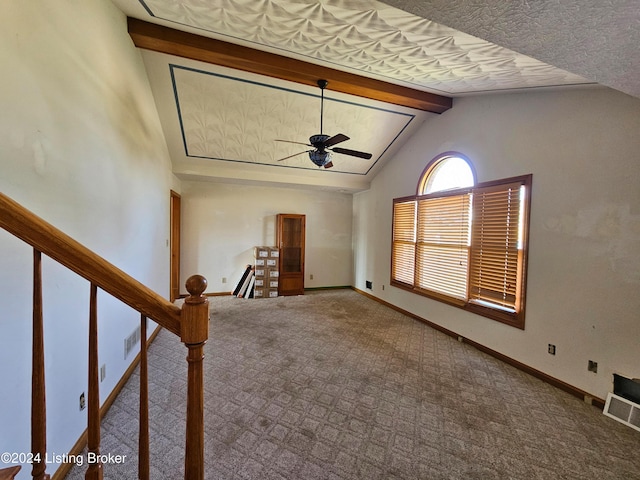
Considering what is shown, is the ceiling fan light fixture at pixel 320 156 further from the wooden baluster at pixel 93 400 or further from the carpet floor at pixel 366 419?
the wooden baluster at pixel 93 400

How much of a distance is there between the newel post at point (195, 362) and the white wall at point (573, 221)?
3199 mm

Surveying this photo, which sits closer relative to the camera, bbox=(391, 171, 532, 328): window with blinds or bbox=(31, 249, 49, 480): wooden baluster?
bbox=(31, 249, 49, 480): wooden baluster

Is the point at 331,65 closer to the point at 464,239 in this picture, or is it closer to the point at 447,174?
the point at 447,174

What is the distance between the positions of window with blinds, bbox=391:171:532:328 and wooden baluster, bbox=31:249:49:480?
3.66 meters

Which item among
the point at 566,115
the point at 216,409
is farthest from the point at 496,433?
the point at 566,115

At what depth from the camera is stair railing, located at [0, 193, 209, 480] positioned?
69cm

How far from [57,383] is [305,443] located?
1567mm

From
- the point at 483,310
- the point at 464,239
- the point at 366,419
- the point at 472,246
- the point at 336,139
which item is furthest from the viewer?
the point at 464,239

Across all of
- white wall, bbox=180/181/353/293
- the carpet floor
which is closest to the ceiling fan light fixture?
the carpet floor

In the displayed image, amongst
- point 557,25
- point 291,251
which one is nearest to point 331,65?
point 557,25

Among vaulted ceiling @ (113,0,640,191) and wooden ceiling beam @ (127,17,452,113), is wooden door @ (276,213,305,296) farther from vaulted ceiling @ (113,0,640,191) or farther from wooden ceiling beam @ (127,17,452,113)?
wooden ceiling beam @ (127,17,452,113)

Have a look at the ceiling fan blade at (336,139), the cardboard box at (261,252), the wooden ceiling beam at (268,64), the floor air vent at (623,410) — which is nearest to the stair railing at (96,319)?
the ceiling fan blade at (336,139)

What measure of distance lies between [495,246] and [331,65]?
9.45 feet

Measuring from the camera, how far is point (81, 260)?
28.8 inches
